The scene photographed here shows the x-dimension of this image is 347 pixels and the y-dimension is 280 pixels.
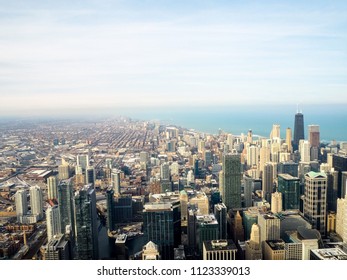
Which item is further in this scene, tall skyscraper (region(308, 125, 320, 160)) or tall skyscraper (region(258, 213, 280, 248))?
tall skyscraper (region(308, 125, 320, 160))

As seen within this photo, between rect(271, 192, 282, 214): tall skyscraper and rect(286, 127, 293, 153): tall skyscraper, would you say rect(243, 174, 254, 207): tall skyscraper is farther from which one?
rect(286, 127, 293, 153): tall skyscraper

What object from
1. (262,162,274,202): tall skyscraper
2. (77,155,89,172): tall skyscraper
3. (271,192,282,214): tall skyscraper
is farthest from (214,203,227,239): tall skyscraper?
(77,155,89,172): tall skyscraper

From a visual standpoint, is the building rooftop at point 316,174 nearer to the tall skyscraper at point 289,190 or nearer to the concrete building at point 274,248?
the tall skyscraper at point 289,190

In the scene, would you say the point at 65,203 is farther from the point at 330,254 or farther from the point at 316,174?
the point at 316,174

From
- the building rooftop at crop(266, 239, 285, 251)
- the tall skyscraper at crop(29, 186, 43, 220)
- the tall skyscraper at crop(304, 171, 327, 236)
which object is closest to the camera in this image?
the building rooftop at crop(266, 239, 285, 251)
